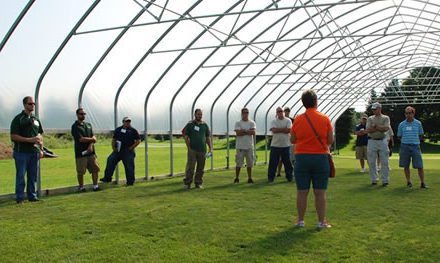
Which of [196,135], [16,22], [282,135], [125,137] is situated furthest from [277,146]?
[16,22]

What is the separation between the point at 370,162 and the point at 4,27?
281 inches

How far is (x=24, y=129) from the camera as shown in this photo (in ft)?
25.6

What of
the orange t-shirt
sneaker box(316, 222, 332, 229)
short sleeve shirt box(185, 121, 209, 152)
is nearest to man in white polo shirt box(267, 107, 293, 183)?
short sleeve shirt box(185, 121, 209, 152)

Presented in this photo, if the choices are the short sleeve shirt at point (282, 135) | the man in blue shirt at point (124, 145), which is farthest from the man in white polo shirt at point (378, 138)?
the man in blue shirt at point (124, 145)

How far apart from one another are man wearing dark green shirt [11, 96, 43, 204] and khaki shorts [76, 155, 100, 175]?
1.42 m

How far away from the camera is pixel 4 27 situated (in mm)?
8359

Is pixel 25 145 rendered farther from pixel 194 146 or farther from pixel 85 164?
pixel 194 146

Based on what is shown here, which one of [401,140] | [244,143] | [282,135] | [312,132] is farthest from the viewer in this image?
[244,143]

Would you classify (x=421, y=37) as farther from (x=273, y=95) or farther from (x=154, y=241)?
(x=154, y=241)

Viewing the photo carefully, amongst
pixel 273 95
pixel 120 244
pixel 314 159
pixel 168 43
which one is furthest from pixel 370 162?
pixel 273 95

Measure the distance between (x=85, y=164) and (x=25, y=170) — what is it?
168 cm

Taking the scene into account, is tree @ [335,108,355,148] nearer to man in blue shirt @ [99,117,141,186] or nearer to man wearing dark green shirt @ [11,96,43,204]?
man in blue shirt @ [99,117,141,186]

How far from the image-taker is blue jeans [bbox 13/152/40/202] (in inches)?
305

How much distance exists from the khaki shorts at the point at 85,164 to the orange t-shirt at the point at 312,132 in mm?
5246
